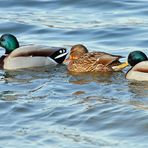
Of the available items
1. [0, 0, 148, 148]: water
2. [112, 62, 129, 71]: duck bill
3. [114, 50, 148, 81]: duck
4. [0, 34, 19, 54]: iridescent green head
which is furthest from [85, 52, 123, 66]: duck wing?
[0, 34, 19, 54]: iridescent green head

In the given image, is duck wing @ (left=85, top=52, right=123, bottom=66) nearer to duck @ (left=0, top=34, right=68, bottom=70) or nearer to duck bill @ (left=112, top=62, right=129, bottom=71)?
duck bill @ (left=112, top=62, right=129, bottom=71)

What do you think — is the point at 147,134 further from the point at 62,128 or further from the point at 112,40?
the point at 112,40

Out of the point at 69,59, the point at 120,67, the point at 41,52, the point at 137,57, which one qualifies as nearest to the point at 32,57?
the point at 41,52

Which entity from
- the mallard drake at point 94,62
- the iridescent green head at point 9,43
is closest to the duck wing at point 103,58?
the mallard drake at point 94,62

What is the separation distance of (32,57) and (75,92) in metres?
2.87

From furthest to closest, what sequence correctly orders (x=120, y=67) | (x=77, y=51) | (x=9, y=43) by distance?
(x=9, y=43) < (x=77, y=51) < (x=120, y=67)

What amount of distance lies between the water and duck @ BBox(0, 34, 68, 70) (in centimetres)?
22

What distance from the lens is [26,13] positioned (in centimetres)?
2120

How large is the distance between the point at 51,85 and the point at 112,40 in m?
4.48

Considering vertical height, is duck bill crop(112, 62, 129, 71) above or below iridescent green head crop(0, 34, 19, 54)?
below

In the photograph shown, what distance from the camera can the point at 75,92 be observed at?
43.5 ft

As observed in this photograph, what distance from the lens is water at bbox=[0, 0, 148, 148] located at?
35.1ft

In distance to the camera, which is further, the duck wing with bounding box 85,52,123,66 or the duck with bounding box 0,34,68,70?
the duck with bounding box 0,34,68,70

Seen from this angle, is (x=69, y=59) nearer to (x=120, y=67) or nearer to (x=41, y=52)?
(x=41, y=52)
